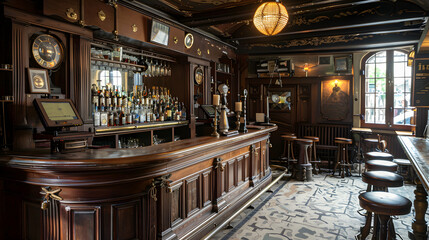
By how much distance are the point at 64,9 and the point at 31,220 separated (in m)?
2.50

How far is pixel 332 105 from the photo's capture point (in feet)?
26.8

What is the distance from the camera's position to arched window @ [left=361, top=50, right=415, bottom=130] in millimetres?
7457

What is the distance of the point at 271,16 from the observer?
377 centimetres

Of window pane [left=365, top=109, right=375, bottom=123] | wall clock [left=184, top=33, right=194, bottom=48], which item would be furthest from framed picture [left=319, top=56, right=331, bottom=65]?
wall clock [left=184, top=33, right=194, bottom=48]

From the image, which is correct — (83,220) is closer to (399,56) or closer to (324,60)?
(324,60)

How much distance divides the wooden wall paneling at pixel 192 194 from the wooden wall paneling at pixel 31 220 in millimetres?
1423

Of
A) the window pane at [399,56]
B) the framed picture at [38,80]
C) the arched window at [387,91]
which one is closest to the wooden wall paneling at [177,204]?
the framed picture at [38,80]

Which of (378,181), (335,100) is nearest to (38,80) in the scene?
(378,181)

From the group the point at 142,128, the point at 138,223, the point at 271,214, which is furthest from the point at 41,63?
the point at 271,214

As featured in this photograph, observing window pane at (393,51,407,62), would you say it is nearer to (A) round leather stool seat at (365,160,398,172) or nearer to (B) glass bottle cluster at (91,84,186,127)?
(A) round leather stool seat at (365,160,398,172)

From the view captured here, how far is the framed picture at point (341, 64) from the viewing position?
8.05m

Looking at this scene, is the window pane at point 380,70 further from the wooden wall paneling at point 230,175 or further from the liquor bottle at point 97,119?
the liquor bottle at point 97,119

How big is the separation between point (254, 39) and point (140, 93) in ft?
12.9

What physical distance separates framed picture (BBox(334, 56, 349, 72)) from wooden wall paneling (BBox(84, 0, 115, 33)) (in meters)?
6.41
